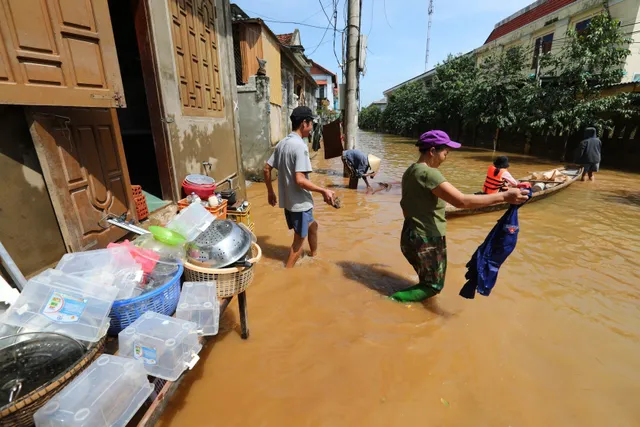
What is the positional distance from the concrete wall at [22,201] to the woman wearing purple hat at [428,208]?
3.14 m

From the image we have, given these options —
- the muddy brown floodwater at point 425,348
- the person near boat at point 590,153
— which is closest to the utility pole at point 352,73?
the muddy brown floodwater at point 425,348

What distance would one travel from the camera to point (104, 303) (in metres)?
1.69

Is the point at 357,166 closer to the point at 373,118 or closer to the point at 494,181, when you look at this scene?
the point at 494,181

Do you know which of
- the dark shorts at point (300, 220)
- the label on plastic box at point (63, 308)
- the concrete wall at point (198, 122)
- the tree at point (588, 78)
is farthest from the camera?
the tree at point (588, 78)

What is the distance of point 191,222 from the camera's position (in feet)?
8.79

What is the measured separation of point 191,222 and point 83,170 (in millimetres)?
1140

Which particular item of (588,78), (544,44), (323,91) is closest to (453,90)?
(544,44)

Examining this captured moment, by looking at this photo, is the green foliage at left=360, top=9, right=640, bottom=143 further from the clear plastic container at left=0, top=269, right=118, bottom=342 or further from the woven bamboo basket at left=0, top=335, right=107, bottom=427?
the woven bamboo basket at left=0, top=335, right=107, bottom=427

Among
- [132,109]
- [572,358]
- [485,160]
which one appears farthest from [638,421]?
[485,160]

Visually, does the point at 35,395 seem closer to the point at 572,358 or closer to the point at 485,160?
the point at 572,358

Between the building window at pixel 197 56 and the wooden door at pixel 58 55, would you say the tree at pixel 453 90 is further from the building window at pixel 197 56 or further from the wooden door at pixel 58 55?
the wooden door at pixel 58 55

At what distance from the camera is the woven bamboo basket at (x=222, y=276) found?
2.26m

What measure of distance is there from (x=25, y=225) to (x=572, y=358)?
469 centimetres

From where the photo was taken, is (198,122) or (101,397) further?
(198,122)
